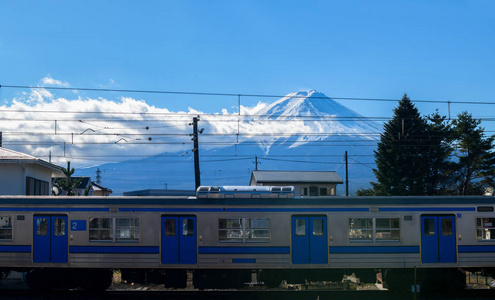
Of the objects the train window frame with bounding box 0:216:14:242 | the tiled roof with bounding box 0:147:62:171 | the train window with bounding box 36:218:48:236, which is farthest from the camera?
the tiled roof with bounding box 0:147:62:171

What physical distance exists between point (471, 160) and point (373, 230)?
39456 millimetres

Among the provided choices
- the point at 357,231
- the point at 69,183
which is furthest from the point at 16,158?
the point at 69,183

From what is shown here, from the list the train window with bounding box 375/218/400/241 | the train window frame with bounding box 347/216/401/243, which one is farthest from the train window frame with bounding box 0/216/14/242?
the train window with bounding box 375/218/400/241

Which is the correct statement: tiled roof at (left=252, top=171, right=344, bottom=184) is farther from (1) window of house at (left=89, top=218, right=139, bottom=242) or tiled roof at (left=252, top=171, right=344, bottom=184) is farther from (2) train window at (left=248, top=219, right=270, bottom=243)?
(1) window of house at (left=89, top=218, right=139, bottom=242)

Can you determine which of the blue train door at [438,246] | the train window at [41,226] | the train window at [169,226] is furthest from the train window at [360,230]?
the train window at [41,226]

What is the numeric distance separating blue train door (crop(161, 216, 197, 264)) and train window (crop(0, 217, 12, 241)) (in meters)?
5.83

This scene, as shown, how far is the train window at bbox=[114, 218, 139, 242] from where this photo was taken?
19.8 m

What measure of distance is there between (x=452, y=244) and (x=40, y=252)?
596 inches

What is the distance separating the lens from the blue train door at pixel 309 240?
19.5m

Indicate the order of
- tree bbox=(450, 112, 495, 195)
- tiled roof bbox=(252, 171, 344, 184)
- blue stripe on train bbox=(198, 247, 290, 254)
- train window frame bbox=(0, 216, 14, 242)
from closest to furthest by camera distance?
1. blue stripe on train bbox=(198, 247, 290, 254)
2. train window frame bbox=(0, 216, 14, 242)
3. tree bbox=(450, 112, 495, 195)
4. tiled roof bbox=(252, 171, 344, 184)

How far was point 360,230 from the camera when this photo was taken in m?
19.7

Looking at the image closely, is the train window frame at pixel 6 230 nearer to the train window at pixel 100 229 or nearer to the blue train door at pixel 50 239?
the blue train door at pixel 50 239

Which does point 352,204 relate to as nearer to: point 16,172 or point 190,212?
point 190,212

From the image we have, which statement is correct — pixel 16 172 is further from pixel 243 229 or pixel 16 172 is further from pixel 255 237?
pixel 255 237
